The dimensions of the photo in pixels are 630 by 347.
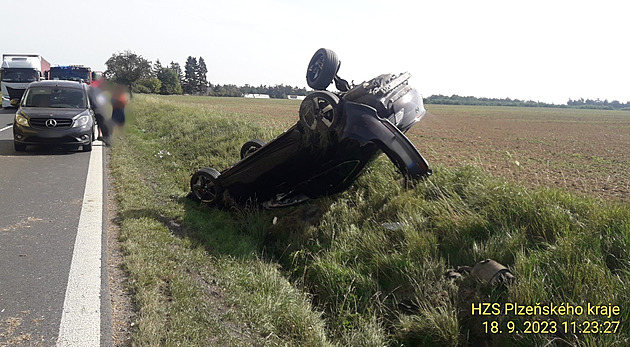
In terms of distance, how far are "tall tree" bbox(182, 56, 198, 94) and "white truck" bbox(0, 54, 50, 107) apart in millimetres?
89313

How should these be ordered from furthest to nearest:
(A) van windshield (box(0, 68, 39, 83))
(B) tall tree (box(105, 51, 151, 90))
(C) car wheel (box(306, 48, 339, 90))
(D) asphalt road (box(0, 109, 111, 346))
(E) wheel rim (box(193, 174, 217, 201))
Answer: (B) tall tree (box(105, 51, 151, 90)) < (A) van windshield (box(0, 68, 39, 83)) < (E) wheel rim (box(193, 174, 217, 201)) < (C) car wheel (box(306, 48, 339, 90)) < (D) asphalt road (box(0, 109, 111, 346))

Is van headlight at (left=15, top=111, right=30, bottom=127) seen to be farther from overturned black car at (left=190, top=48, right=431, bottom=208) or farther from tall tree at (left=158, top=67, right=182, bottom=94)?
tall tree at (left=158, top=67, right=182, bottom=94)

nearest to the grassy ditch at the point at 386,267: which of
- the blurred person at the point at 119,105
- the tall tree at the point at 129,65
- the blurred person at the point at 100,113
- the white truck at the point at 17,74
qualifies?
the blurred person at the point at 100,113

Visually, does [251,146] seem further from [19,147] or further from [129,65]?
[129,65]

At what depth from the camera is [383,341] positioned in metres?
3.26

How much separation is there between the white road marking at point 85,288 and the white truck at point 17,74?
23806 millimetres

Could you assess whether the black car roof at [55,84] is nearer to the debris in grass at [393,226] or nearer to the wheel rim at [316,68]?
the wheel rim at [316,68]

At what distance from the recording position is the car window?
11164mm

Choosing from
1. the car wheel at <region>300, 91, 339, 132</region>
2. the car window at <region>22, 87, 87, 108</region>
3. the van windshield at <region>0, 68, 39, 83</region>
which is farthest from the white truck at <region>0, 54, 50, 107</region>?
the car wheel at <region>300, 91, 339, 132</region>

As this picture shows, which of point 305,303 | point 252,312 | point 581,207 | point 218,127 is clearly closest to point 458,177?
point 581,207

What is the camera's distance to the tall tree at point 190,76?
11419 centimetres

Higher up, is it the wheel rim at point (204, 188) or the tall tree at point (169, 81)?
the tall tree at point (169, 81)

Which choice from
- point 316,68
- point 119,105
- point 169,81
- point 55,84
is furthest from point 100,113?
point 169,81

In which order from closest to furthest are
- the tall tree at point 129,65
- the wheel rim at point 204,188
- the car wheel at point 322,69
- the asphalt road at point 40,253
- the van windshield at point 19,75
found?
the asphalt road at point 40,253
the car wheel at point 322,69
the wheel rim at point 204,188
the van windshield at point 19,75
the tall tree at point 129,65
